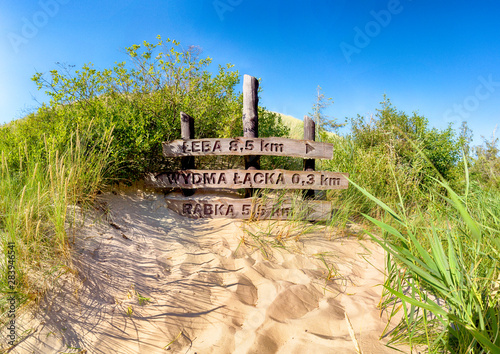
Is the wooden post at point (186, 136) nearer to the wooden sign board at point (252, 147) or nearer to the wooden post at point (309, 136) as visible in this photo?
the wooden sign board at point (252, 147)

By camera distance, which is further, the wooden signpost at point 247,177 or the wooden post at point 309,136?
the wooden post at point 309,136

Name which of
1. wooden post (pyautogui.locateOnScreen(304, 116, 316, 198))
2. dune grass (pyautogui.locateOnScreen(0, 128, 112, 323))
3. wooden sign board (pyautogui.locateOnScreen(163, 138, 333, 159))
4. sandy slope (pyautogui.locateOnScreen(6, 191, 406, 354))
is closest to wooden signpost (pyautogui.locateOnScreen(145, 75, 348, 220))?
wooden sign board (pyautogui.locateOnScreen(163, 138, 333, 159))

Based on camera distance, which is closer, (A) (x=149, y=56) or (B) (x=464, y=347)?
(B) (x=464, y=347)

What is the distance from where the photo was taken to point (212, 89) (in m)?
7.21

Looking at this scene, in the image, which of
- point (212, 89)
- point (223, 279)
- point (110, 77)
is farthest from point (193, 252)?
point (212, 89)

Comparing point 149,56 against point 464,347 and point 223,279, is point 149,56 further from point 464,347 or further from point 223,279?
point 464,347

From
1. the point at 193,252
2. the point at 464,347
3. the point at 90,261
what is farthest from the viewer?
the point at 193,252

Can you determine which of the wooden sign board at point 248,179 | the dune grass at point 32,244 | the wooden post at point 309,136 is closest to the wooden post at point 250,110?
the wooden sign board at point 248,179

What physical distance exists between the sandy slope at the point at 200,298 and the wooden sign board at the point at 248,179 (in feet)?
4.14

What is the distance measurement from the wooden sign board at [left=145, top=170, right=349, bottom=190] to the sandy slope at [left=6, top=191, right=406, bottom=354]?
49.7 inches

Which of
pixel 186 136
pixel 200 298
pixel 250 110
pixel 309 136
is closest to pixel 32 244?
pixel 200 298

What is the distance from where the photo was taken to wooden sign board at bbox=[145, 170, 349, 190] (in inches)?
200

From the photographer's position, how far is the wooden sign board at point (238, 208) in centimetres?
496

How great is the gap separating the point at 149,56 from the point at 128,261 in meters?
4.71
